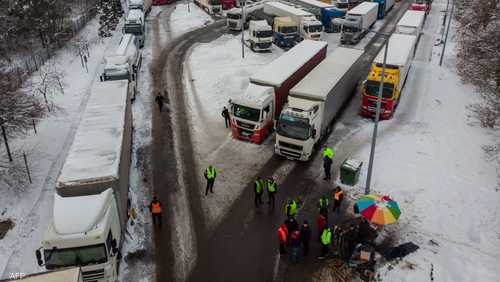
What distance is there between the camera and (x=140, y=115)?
2673cm

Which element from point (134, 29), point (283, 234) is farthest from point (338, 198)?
point (134, 29)

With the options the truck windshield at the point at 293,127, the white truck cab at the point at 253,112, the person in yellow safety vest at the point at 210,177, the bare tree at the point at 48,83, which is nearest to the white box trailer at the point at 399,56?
the white truck cab at the point at 253,112

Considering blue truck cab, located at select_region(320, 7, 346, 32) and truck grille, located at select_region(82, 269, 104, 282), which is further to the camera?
blue truck cab, located at select_region(320, 7, 346, 32)

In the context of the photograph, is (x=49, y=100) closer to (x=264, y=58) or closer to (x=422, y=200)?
(x=264, y=58)

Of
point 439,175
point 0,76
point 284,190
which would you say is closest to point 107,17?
point 0,76

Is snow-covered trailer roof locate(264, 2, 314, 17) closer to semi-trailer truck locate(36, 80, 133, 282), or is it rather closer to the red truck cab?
the red truck cab

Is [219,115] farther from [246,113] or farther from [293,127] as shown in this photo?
[293,127]

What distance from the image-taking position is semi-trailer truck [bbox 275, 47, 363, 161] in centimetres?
2012

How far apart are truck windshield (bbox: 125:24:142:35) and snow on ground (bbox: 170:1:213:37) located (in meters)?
5.39

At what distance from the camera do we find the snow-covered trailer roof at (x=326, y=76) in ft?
70.6

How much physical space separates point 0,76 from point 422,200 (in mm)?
20530

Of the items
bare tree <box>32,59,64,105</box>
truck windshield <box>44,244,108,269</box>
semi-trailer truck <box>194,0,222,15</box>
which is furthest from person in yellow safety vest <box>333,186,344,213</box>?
semi-trailer truck <box>194,0,222,15</box>

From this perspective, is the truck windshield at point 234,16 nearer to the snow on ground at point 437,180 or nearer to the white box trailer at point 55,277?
the snow on ground at point 437,180

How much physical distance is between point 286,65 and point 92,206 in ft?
50.6
